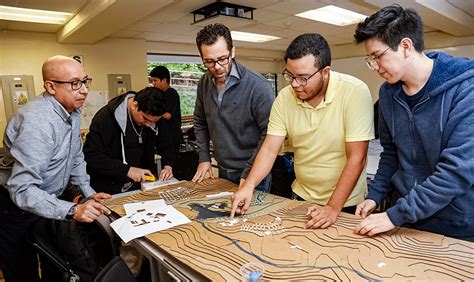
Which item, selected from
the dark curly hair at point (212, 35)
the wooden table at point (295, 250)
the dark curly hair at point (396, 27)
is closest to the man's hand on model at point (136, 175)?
the wooden table at point (295, 250)

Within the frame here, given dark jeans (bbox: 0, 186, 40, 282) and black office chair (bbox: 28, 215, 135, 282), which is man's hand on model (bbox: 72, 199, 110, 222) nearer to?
black office chair (bbox: 28, 215, 135, 282)

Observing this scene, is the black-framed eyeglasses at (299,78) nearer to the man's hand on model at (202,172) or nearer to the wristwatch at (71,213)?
the man's hand on model at (202,172)

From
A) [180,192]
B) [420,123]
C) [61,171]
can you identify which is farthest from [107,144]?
[420,123]

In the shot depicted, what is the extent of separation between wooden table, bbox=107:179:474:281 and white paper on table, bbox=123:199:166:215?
0.74 ft

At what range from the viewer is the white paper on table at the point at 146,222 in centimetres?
123

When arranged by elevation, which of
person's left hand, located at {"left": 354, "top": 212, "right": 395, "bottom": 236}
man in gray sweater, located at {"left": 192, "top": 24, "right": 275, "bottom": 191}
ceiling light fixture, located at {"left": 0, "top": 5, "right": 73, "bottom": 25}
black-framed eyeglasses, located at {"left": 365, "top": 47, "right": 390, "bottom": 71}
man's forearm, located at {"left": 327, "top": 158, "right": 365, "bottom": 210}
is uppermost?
ceiling light fixture, located at {"left": 0, "top": 5, "right": 73, "bottom": 25}

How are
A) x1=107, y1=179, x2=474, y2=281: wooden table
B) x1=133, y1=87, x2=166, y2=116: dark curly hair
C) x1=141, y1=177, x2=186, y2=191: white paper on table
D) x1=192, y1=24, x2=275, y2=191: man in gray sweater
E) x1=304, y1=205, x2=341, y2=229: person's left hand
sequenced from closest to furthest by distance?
x1=107, y1=179, x2=474, y2=281: wooden table < x1=304, y1=205, x2=341, y2=229: person's left hand < x1=192, y1=24, x2=275, y2=191: man in gray sweater < x1=141, y1=177, x2=186, y2=191: white paper on table < x1=133, y1=87, x2=166, y2=116: dark curly hair

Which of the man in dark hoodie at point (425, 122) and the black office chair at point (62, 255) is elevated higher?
the man in dark hoodie at point (425, 122)

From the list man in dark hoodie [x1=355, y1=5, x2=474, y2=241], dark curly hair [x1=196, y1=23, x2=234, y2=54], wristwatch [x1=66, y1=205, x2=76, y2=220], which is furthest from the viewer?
dark curly hair [x1=196, y1=23, x2=234, y2=54]

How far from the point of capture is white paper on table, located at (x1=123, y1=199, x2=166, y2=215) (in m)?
1.45

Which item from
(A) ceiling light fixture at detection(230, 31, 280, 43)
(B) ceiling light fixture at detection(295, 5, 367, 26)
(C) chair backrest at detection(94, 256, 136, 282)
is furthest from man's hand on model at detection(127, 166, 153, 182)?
(A) ceiling light fixture at detection(230, 31, 280, 43)

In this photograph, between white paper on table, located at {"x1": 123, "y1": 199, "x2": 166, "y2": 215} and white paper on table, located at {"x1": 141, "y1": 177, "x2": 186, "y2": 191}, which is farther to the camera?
white paper on table, located at {"x1": 141, "y1": 177, "x2": 186, "y2": 191}

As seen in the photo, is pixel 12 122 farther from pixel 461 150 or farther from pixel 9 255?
pixel 461 150

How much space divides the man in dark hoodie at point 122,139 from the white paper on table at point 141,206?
0.49 metres
